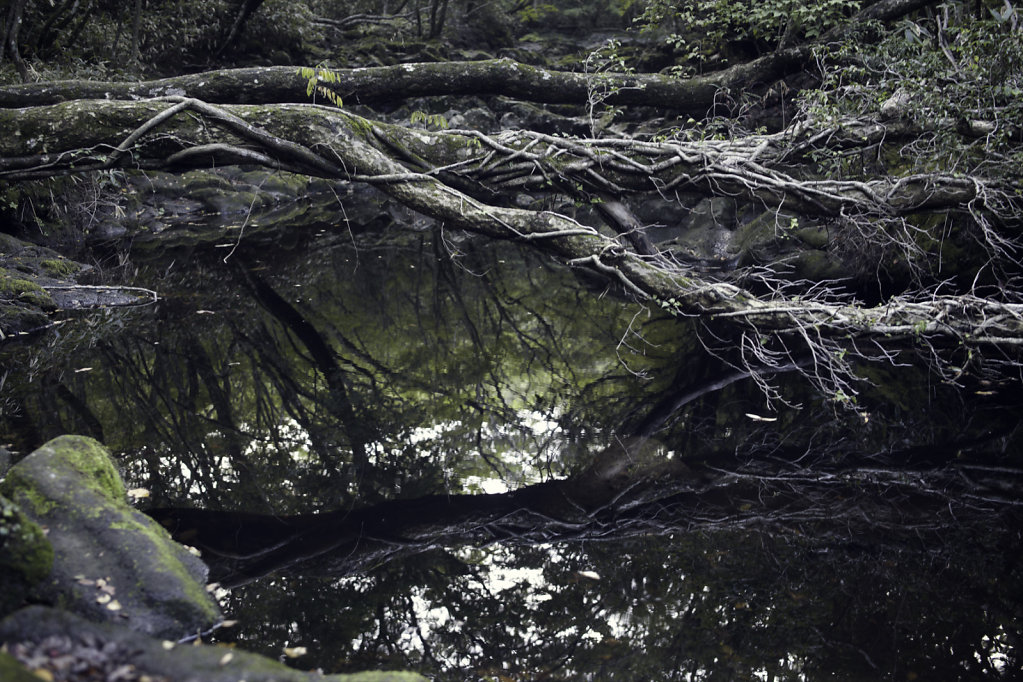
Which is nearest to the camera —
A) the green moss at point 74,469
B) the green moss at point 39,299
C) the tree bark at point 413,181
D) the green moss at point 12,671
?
the green moss at point 12,671

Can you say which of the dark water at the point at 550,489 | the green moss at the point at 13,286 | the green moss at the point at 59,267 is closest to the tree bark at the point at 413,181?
the dark water at the point at 550,489

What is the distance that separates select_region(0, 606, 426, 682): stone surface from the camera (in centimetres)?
192

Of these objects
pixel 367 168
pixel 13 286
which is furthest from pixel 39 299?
pixel 367 168

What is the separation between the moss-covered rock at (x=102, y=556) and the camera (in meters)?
2.39

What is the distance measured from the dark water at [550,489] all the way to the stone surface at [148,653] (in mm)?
525

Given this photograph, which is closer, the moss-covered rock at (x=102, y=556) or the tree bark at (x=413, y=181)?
the moss-covered rock at (x=102, y=556)

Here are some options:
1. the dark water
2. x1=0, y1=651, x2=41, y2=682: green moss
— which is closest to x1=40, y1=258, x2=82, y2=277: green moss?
the dark water

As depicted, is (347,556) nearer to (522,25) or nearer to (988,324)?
(988,324)

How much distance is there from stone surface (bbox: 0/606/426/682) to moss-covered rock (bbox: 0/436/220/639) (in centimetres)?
33

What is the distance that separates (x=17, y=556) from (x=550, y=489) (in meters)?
2.55

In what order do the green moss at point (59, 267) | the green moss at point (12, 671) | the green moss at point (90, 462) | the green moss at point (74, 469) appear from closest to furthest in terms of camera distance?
the green moss at point (12, 671) → the green moss at point (74, 469) → the green moss at point (90, 462) → the green moss at point (59, 267)

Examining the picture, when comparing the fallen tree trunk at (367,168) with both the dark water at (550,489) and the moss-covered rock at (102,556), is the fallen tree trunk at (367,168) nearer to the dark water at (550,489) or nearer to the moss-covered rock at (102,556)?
the dark water at (550,489)

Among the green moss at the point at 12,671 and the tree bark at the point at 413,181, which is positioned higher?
the tree bark at the point at 413,181

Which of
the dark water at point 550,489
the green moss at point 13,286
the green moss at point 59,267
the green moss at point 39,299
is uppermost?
the green moss at point 59,267
